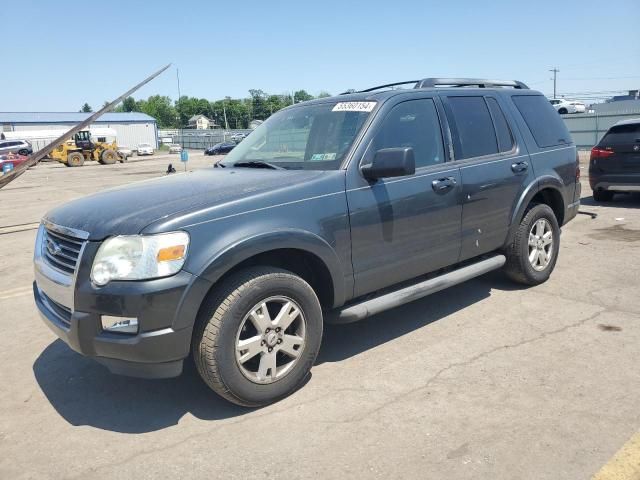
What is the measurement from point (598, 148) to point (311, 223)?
27.8 ft

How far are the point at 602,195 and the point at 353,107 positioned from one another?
27.2 feet

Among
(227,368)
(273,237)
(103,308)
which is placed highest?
(273,237)

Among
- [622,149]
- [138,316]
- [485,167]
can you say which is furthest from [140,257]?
[622,149]

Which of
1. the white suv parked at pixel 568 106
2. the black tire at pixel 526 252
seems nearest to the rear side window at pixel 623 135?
the black tire at pixel 526 252

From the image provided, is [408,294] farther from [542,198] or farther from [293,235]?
[542,198]

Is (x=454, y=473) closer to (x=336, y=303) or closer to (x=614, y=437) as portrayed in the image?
(x=614, y=437)

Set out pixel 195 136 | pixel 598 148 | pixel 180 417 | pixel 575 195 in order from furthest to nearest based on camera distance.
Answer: pixel 195 136 < pixel 598 148 < pixel 575 195 < pixel 180 417

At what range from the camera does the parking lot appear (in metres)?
2.74

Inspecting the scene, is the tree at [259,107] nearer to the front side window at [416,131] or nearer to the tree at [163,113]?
the tree at [163,113]

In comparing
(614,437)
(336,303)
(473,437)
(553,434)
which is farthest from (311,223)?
(614,437)

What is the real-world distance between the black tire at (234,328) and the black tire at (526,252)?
2597 mm

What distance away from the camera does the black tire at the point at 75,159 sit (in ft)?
134

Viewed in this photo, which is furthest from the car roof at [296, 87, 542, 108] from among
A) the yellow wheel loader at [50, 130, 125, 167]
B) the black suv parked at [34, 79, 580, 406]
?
the yellow wheel loader at [50, 130, 125, 167]

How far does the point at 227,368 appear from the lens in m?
3.06
